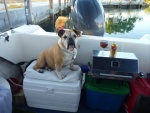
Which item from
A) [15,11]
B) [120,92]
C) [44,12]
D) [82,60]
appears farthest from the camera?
[44,12]

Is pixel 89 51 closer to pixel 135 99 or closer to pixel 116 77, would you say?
pixel 116 77

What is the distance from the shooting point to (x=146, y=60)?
186 cm

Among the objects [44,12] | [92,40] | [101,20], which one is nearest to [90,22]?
[101,20]

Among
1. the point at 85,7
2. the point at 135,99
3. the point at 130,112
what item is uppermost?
the point at 85,7

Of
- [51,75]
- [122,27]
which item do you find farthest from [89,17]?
[122,27]

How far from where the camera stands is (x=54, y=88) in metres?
Answer: 1.61

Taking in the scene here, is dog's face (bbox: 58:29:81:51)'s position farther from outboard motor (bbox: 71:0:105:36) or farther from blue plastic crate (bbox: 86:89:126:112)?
outboard motor (bbox: 71:0:105:36)

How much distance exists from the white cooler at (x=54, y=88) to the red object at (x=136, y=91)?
0.52 meters

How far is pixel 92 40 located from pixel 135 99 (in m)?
0.79

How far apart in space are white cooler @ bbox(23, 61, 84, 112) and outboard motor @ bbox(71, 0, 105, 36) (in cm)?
106

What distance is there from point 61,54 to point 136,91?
81 cm

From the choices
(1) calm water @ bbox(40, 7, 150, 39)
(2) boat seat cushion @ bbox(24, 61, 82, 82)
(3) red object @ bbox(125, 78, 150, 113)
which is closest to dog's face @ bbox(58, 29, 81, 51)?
(2) boat seat cushion @ bbox(24, 61, 82, 82)

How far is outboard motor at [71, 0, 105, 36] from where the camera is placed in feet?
8.46

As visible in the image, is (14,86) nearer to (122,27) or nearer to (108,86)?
(108,86)
